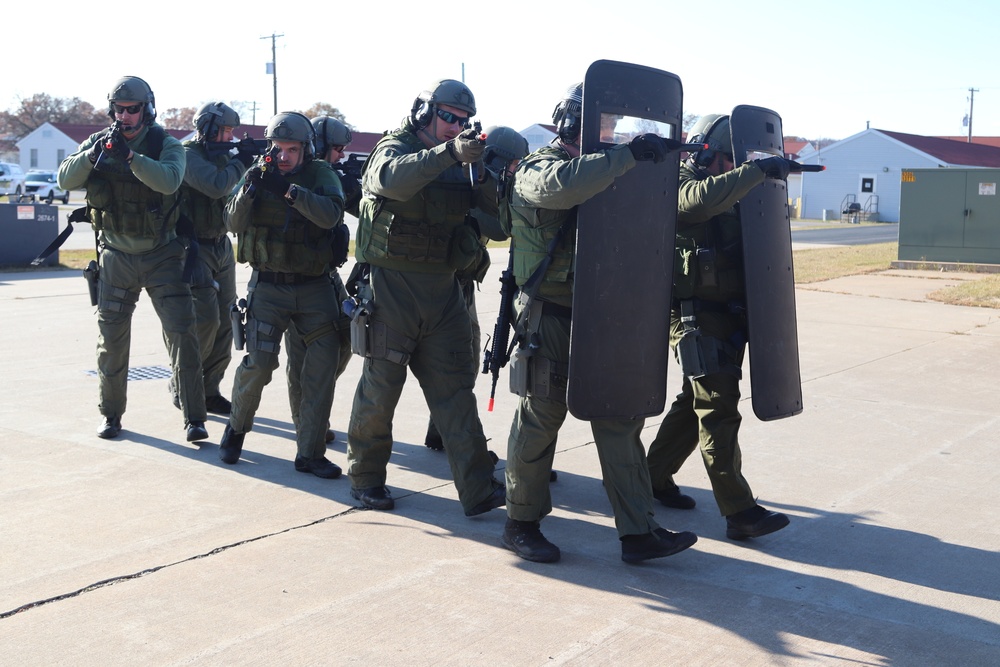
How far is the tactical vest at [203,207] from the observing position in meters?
6.70

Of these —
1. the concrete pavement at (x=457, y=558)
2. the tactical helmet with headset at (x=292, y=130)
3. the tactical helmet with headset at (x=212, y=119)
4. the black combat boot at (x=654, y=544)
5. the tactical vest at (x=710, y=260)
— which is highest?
the tactical helmet with headset at (x=212, y=119)

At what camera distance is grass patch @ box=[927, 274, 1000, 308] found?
543 inches

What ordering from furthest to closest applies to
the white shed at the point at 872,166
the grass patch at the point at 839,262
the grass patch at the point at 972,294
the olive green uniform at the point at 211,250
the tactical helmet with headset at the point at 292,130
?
the white shed at the point at 872,166 < the grass patch at the point at 839,262 < the grass patch at the point at 972,294 < the olive green uniform at the point at 211,250 < the tactical helmet with headset at the point at 292,130

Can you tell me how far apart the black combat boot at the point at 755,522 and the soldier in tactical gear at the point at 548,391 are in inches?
15.5

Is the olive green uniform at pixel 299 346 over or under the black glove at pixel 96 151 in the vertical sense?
under

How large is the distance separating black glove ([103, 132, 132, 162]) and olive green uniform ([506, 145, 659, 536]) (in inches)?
101

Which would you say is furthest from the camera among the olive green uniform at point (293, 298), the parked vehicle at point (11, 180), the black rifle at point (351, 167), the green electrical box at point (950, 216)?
the parked vehicle at point (11, 180)

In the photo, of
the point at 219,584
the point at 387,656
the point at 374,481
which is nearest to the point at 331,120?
the point at 374,481

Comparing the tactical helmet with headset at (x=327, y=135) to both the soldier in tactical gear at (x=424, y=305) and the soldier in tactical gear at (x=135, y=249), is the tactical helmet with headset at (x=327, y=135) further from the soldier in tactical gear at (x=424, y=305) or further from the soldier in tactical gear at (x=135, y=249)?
the soldier in tactical gear at (x=424, y=305)

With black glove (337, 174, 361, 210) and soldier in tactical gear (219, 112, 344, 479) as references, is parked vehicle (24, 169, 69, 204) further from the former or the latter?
soldier in tactical gear (219, 112, 344, 479)

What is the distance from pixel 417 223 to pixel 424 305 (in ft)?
1.26

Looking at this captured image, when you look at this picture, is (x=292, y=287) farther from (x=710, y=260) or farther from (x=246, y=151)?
(x=710, y=260)

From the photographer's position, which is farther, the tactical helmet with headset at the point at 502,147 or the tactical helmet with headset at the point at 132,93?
the tactical helmet with headset at the point at 132,93

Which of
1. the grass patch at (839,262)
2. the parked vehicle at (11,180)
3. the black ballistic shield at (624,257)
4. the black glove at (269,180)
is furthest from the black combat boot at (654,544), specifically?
the parked vehicle at (11,180)
